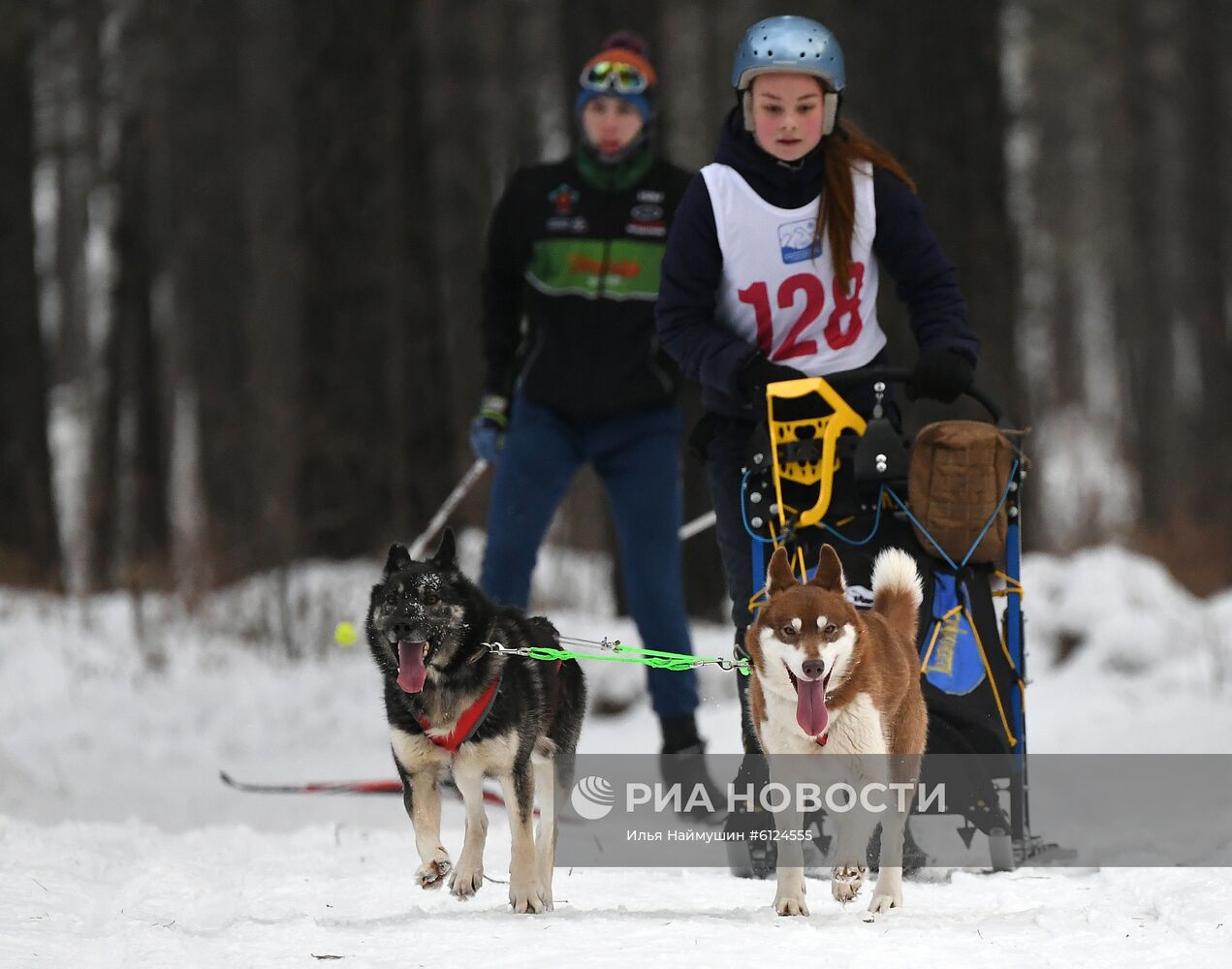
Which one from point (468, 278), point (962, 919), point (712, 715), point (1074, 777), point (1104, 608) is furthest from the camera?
point (468, 278)

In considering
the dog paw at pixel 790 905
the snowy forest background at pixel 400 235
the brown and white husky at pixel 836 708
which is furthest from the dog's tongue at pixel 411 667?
the snowy forest background at pixel 400 235

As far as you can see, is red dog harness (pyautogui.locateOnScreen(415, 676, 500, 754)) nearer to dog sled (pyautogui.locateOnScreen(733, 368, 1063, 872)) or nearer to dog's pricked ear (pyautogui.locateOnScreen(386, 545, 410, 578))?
dog's pricked ear (pyautogui.locateOnScreen(386, 545, 410, 578))

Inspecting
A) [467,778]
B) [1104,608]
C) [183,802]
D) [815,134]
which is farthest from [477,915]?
[1104,608]

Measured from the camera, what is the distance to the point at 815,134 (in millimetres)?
4754

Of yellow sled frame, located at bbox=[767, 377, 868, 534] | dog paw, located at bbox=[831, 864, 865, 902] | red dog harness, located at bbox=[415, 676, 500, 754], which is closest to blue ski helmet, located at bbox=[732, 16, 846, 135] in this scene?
yellow sled frame, located at bbox=[767, 377, 868, 534]

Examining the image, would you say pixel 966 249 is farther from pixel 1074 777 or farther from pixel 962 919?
pixel 962 919

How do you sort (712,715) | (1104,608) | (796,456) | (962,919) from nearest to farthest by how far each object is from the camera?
(962,919), (796,456), (712,715), (1104,608)

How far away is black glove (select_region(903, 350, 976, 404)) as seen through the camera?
4547 mm

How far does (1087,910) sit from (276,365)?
23445 mm

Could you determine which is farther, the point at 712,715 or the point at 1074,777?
the point at 712,715

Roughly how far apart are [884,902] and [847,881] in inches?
5.8

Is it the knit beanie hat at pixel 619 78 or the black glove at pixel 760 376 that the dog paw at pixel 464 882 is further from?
the knit beanie hat at pixel 619 78

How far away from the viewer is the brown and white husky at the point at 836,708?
3791 mm

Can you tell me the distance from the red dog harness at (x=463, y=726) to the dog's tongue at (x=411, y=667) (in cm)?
13
